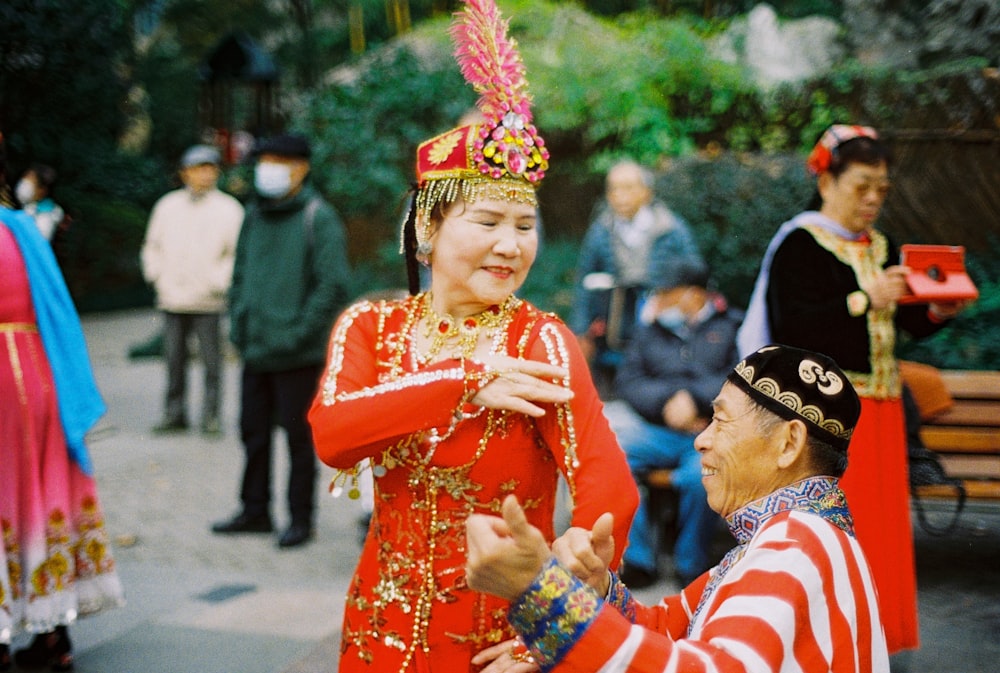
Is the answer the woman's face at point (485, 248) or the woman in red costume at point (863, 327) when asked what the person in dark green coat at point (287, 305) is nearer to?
the woman in red costume at point (863, 327)

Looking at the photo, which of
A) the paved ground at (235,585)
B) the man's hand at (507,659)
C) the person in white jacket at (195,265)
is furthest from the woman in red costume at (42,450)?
the person in white jacket at (195,265)

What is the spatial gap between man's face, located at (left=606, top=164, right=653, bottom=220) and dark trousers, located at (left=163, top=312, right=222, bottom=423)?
386 cm

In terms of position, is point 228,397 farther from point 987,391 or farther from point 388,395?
point 388,395

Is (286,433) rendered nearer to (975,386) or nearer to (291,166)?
(291,166)

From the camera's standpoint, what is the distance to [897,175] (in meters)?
8.01

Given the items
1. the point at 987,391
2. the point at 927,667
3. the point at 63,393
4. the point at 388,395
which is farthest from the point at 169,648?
the point at 987,391

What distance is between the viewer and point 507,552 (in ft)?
5.01

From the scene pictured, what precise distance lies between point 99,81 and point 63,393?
1462 mm

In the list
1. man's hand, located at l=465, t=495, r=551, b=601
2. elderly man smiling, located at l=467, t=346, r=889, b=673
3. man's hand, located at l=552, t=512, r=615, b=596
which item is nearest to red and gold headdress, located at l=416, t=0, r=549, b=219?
elderly man smiling, located at l=467, t=346, r=889, b=673

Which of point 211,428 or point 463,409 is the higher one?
point 463,409

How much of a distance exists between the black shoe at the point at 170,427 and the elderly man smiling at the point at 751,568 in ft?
24.4

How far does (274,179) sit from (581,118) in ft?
20.7

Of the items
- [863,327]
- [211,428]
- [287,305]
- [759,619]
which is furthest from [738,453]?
[211,428]

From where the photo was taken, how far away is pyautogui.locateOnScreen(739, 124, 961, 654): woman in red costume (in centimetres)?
367
